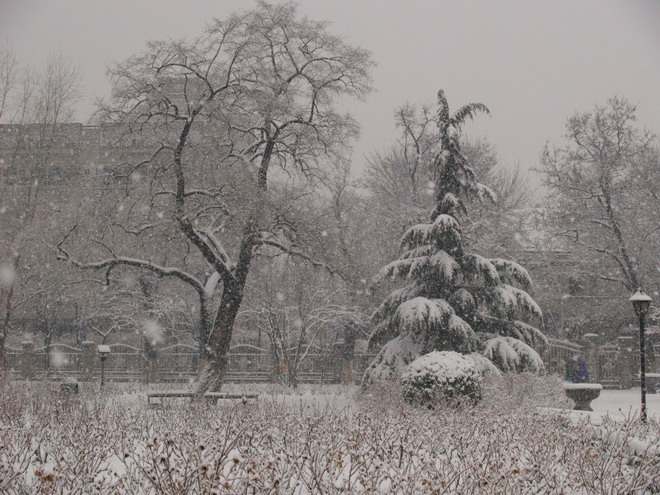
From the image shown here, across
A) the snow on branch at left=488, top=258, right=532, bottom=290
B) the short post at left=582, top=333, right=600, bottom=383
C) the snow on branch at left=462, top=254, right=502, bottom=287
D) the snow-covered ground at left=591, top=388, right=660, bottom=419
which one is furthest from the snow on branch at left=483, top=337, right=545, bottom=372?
the short post at left=582, top=333, right=600, bottom=383

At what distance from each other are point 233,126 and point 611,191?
16.6 metres

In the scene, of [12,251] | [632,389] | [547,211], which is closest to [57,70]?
[12,251]

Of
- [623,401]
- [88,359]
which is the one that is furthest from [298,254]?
[88,359]

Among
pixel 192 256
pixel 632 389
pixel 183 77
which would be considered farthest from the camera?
pixel 632 389

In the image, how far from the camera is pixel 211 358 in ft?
59.0

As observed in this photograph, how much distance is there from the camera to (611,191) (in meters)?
26.9

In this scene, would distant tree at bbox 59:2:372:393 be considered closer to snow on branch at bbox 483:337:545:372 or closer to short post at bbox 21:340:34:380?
snow on branch at bbox 483:337:545:372

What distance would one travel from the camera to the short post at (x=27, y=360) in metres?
A: 25.0

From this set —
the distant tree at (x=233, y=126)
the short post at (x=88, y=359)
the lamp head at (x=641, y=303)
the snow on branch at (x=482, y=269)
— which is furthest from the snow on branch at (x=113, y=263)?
the lamp head at (x=641, y=303)

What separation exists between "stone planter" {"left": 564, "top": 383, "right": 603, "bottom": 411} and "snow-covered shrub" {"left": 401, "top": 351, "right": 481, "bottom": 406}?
3690mm

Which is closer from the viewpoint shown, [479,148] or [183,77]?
[183,77]

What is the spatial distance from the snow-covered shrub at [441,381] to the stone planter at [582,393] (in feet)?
12.1

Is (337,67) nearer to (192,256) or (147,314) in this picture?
(192,256)

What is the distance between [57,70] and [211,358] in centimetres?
1329
